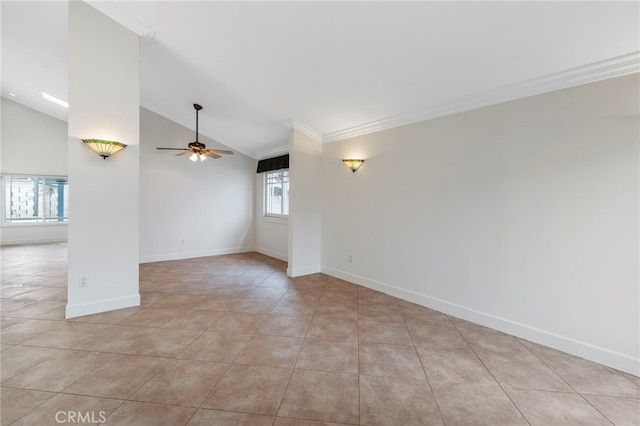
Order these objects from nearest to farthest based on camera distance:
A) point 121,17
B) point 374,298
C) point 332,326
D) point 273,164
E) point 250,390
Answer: point 250,390 → point 332,326 → point 121,17 → point 374,298 → point 273,164

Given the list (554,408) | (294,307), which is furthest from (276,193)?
(554,408)

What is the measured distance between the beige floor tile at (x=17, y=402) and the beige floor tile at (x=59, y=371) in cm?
5

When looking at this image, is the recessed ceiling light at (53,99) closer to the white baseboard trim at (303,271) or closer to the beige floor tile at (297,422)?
the white baseboard trim at (303,271)

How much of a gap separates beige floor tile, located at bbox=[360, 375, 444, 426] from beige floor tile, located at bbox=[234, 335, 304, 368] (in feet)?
2.19

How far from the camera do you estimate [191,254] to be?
639 cm

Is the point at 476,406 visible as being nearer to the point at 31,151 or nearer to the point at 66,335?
the point at 66,335

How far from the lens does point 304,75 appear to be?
3355mm

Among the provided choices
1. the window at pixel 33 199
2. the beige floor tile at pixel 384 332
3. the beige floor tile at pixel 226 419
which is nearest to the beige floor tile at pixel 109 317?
the beige floor tile at pixel 226 419

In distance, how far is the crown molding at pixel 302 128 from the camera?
4605mm

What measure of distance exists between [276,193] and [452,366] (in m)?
5.47

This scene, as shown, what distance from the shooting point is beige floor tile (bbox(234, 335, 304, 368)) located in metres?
2.24

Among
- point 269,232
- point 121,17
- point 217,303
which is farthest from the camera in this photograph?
point 269,232

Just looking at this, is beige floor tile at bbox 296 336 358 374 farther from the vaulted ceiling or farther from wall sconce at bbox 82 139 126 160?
wall sconce at bbox 82 139 126 160

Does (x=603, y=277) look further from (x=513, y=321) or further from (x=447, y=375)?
(x=447, y=375)
